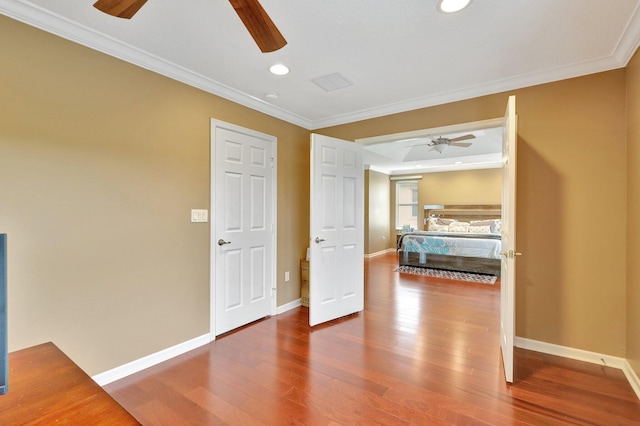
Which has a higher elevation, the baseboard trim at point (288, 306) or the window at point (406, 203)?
the window at point (406, 203)

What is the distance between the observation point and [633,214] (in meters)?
2.24

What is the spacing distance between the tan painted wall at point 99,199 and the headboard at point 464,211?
7049 mm

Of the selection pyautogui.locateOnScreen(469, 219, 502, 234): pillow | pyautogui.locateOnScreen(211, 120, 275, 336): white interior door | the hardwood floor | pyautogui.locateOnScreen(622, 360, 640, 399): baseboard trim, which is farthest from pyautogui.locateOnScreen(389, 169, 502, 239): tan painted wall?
pyautogui.locateOnScreen(211, 120, 275, 336): white interior door

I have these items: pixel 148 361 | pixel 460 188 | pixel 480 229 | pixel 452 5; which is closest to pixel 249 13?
pixel 452 5

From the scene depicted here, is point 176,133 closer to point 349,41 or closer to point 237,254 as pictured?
point 237,254

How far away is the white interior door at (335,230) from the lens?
3256mm

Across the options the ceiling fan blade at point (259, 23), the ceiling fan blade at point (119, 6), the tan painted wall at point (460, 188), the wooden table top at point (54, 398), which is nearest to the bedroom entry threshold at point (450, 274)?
the tan painted wall at point (460, 188)

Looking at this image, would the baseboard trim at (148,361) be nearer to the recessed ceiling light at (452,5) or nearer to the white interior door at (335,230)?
the white interior door at (335,230)

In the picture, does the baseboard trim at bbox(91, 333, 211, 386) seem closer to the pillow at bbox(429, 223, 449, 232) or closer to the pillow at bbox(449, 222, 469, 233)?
the pillow at bbox(449, 222, 469, 233)

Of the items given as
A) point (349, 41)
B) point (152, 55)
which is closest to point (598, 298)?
point (349, 41)

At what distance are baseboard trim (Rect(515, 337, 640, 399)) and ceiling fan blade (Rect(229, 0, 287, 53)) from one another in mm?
3163

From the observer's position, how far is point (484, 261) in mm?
5793

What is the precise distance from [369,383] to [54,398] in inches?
72.7

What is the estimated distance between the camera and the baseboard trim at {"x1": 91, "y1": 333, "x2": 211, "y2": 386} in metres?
2.18
